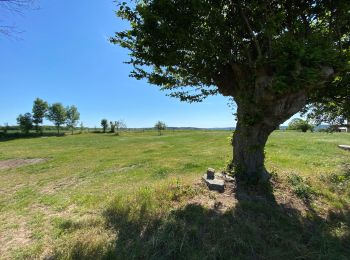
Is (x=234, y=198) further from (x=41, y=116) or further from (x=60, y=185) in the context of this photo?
(x=41, y=116)

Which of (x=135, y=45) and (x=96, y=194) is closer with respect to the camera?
(x=135, y=45)

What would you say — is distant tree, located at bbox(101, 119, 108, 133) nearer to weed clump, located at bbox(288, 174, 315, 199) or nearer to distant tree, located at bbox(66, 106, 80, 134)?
distant tree, located at bbox(66, 106, 80, 134)

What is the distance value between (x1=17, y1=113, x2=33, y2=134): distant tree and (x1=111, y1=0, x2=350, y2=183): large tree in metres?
58.3

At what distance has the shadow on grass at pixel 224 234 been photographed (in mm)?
3699

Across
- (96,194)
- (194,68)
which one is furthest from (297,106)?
(96,194)

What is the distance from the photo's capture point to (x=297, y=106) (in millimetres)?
5297

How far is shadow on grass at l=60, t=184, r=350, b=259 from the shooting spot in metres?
3.70

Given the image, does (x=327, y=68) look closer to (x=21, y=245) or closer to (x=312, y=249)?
(x=312, y=249)

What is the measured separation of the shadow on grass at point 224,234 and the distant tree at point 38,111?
200 feet

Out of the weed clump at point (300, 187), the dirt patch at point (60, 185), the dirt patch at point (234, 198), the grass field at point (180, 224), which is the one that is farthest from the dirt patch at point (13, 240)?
the weed clump at point (300, 187)

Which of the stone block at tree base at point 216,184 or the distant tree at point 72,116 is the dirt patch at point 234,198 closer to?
the stone block at tree base at point 216,184

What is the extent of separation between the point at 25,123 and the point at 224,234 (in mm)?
61454

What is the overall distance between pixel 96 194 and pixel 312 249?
5.13 metres

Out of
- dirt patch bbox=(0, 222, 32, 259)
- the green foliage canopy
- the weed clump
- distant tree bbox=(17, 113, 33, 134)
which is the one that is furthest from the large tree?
distant tree bbox=(17, 113, 33, 134)
